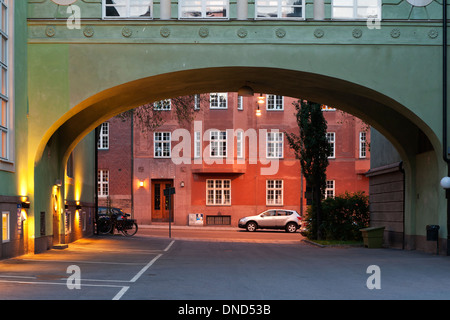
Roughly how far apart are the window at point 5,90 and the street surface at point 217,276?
2.95 meters

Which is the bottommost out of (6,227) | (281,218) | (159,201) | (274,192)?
(281,218)

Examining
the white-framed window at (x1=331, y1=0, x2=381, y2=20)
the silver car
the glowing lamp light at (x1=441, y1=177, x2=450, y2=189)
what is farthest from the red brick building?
the glowing lamp light at (x1=441, y1=177, x2=450, y2=189)

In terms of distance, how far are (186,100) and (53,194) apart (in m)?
9.56

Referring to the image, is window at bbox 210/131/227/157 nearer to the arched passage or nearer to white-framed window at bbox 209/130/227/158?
white-framed window at bbox 209/130/227/158

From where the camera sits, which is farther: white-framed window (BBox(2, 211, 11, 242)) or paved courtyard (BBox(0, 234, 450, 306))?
white-framed window (BBox(2, 211, 11, 242))

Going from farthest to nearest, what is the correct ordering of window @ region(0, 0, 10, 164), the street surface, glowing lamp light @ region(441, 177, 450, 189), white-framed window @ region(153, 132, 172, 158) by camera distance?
white-framed window @ region(153, 132, 172, 158) → glowing lamp light @ region(441, 177, 450, 189) → window @ region(0, 0, 10, 164) → the street surface

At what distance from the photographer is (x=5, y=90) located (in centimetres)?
1806

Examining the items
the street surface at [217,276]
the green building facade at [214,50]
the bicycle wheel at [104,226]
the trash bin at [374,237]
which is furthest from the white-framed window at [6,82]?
the bicycle wheel at [104,226]

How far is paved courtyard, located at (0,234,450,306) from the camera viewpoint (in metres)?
10.9

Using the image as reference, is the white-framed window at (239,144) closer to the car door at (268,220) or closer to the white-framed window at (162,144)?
the white-framed window at (162,144)

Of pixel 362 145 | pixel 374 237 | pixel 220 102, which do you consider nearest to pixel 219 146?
pixel 220 102

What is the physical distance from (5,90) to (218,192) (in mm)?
32262

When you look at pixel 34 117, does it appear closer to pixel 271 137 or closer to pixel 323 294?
pixel 323 294

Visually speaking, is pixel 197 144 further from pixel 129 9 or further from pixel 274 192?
pixel 129 9
